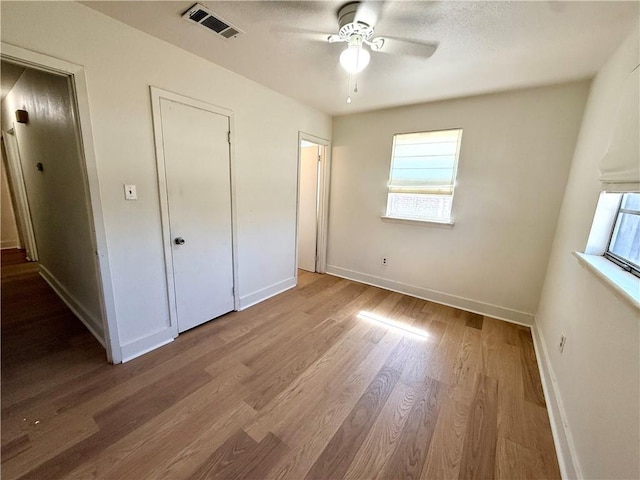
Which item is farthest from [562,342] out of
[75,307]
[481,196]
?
[75,307]

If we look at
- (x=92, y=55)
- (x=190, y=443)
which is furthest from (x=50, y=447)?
(x=92, y=55)

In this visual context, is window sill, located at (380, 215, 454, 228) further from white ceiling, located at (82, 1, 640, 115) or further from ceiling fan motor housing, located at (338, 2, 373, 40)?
ceiling fan motor housing, located at (338, 2, 373, 40)

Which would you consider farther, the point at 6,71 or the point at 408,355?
the point at 6,71

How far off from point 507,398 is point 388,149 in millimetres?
2757

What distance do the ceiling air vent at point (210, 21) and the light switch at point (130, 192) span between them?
1170 millimetres

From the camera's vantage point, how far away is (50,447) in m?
1.30

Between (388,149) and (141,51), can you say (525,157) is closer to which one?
(388,149)

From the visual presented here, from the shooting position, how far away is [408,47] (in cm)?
173

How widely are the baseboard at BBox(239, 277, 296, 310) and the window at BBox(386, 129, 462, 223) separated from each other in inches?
65.2

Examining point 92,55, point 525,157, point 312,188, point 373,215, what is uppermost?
point 92,55

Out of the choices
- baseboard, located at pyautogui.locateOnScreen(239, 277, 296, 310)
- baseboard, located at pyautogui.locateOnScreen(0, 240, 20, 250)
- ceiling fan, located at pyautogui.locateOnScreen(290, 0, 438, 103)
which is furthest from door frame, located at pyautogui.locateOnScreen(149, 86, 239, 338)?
baseboard, located at pyautogui.locateOnScreen(0, 240, 20, 250)

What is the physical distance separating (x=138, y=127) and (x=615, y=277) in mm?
2964

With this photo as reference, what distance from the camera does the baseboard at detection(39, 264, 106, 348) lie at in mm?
2164

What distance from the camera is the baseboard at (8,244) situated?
464cm
